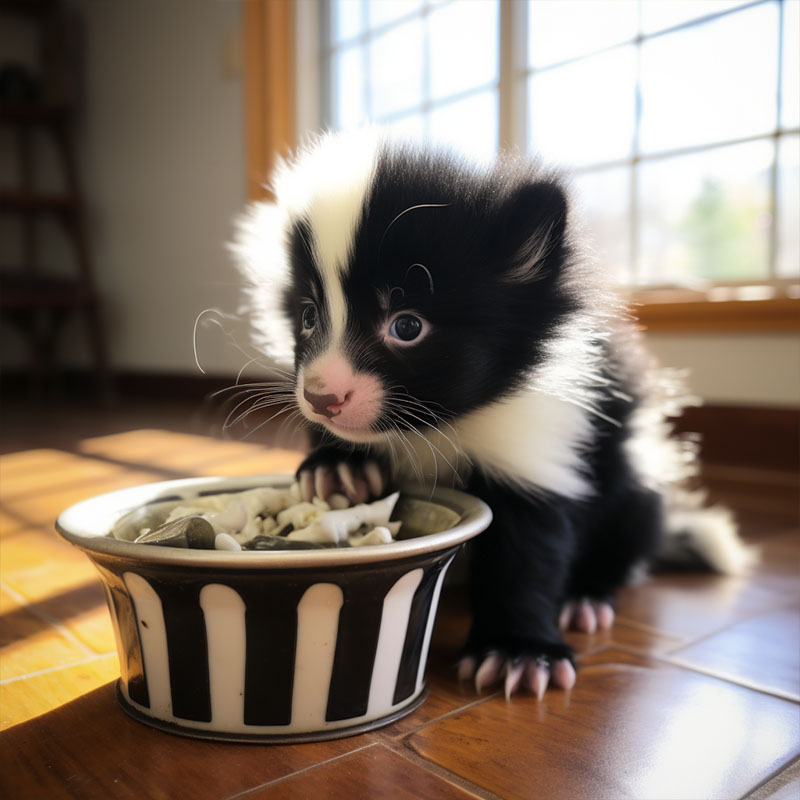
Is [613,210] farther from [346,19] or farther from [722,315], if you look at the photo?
[346,19]

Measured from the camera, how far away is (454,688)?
990mm

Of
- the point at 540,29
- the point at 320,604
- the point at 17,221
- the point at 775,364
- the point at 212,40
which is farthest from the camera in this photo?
the point at 17,221

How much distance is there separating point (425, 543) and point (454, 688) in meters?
0.26

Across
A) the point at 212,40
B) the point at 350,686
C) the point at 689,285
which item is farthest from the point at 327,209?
the point at 212,40

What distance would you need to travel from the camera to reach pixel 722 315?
2373 mm

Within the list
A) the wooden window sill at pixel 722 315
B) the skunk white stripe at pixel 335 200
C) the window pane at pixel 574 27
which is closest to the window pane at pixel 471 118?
the window pane at pixel 574 27

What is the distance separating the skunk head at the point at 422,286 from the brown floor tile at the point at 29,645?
0.43 meters

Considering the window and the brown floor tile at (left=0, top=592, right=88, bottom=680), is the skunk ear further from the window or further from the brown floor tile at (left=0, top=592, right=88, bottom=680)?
the window

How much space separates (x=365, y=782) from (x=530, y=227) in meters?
0.60

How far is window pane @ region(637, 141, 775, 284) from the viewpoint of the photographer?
8.09ft

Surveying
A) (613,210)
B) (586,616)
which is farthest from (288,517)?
Answer: (613,210)

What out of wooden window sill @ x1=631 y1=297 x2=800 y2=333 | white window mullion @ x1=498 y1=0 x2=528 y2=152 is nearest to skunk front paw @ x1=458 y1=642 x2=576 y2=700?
wooden window sill @ x1=631 y1=297 x2=800 y2=333

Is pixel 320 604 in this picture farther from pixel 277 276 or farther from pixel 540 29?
pixel 540 29

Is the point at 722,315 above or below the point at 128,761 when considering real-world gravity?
above
